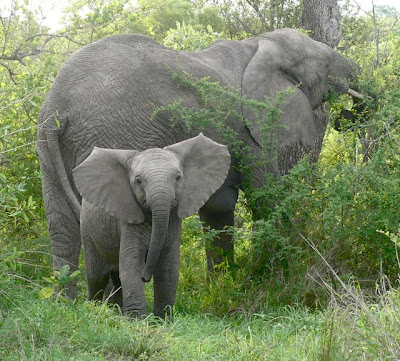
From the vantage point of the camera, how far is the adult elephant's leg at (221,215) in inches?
289

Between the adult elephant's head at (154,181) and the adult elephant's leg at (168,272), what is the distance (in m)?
0.16

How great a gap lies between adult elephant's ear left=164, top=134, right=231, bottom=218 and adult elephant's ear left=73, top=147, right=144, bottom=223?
0.31 m

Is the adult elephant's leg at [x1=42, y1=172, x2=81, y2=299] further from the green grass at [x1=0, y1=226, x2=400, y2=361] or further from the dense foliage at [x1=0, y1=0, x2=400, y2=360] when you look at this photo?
the green grass at [x1=0, y1=226, x2=400, y2=361]

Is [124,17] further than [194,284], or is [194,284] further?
[124,17]

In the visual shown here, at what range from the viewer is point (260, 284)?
650cm

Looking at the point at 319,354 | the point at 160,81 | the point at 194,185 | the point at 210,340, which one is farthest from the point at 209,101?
the point at 319,354

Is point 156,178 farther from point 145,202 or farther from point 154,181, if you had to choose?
point 145,202

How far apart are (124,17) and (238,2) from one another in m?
3.91

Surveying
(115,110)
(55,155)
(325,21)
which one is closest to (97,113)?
(115,110)

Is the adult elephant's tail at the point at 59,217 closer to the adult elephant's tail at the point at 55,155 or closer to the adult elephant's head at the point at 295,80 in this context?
the adult elephant's tail at the point at 55,155

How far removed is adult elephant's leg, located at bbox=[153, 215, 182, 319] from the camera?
5.54 metres

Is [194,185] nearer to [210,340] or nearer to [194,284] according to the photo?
[210,340]

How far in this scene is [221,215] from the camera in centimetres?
773

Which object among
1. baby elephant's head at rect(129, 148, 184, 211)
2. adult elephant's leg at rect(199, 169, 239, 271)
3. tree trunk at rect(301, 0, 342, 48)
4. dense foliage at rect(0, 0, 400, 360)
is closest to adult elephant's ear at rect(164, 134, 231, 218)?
baby elephant's head at rect(129, 148, 184, 211)
